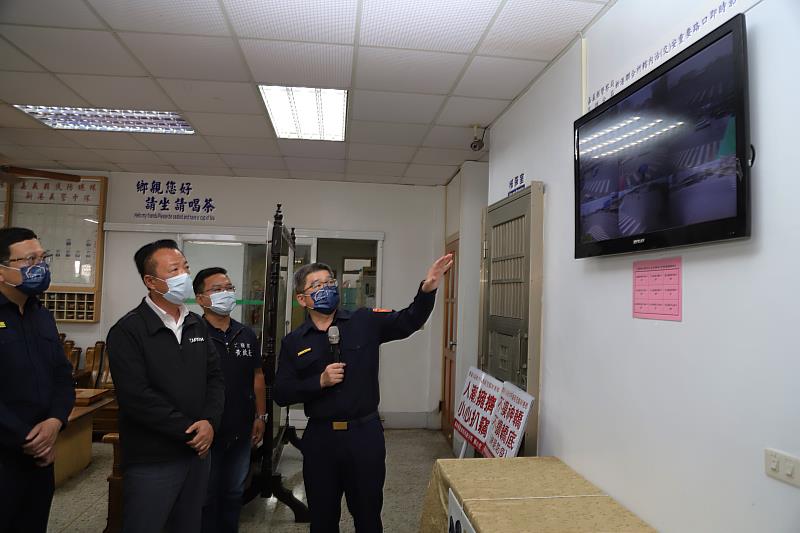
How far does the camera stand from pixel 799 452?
132cm

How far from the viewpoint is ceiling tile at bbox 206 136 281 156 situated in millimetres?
4395

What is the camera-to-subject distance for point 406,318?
241cm

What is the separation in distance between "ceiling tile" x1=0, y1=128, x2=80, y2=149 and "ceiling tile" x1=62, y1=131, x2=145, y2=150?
10cm

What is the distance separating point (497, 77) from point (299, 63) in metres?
1.20

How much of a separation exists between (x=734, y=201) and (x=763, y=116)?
0.83 feet

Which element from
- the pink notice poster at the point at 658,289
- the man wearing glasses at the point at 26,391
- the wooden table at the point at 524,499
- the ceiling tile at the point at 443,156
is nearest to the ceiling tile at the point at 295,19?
the man wearing glasses at the point at 26,391

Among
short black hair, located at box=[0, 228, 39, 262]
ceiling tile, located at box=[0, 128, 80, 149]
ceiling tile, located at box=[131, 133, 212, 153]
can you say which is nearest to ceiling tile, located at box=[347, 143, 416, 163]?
ceiling tile, located at box=[131, 133, 212, 153]

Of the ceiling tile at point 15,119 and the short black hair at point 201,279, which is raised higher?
the ceiling tile at point 15,119

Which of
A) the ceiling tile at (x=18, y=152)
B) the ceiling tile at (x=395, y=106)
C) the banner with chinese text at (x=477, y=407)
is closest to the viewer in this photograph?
the banner with chinese text at (x=477, y=407)

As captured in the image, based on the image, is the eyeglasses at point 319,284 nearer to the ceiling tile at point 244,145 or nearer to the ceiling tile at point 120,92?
the ceiling tile at point 120,92

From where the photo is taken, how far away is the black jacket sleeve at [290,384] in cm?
222

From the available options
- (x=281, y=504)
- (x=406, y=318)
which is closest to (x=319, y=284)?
(x=406, y=318)

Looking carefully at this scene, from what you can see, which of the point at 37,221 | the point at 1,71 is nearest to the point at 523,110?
the point at 1,71

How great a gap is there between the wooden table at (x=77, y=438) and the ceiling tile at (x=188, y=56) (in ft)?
8.59
